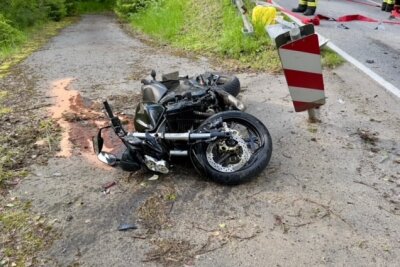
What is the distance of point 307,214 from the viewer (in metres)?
3.38

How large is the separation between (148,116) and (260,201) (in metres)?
1.35

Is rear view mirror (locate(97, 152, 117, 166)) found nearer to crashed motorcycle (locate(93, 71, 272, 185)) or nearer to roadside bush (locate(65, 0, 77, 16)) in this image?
crashed motorcycle (locate(93, 71, 272, 185))

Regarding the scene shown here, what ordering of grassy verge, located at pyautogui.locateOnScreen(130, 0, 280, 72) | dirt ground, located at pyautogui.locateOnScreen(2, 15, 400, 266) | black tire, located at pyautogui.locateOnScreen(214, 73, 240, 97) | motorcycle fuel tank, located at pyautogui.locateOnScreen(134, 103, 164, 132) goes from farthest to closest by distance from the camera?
grassy verge, located at pyautogui.locateOnScreen(130, 0, 280, 72) → black tire, located at pyautogui.locateOnScreen(214, 73, 240, 97) → motorcycle fuel tank, located at pyautogui.locateOnScreen(134, 103, 164, 132) → dirt ground, located at pyautogui.locateOnScreen(2, 15, 400, 266)

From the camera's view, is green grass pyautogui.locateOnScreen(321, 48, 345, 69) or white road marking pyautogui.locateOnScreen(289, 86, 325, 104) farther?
green grass pyautogui.locateOnScreen(321, 48, 345, 69)

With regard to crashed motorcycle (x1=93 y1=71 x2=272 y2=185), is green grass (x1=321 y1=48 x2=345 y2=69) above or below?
below

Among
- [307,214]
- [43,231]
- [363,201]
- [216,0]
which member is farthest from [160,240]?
[216,0]

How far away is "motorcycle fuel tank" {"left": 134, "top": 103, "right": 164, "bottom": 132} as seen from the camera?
4.07m

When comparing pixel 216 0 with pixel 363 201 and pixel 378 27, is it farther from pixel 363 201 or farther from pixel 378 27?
pixel 363 201

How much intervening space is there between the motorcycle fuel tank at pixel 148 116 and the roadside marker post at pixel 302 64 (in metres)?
1.30

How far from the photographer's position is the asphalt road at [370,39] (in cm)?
681

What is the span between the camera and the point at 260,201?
3566 millimetres

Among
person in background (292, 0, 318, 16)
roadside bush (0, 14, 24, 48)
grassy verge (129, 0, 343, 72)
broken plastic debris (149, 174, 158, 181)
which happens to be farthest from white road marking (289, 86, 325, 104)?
roadside bush (0, 14, 24, 48)

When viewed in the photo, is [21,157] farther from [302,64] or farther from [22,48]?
[22,48]

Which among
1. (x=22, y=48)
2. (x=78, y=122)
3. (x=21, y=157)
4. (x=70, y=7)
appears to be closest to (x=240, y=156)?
(x=21, y=157)
